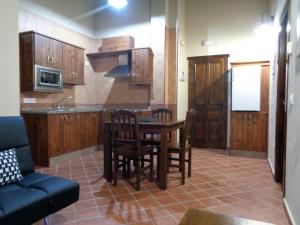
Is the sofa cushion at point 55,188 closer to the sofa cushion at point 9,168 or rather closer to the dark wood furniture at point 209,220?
the sofa cushion at point 9,168

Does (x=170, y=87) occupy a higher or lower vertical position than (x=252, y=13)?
lower

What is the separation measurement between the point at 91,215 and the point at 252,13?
5.09 m

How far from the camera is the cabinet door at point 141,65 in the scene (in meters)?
5.02

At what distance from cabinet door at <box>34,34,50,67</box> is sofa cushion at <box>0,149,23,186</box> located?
2.41 meters

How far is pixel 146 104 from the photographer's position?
549cm

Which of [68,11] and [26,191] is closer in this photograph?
[26,191]

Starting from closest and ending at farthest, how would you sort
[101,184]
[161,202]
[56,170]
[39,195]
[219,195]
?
[39,195]
[161,202]
[219,195]
[101,184]
[56,170]

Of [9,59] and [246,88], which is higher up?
[9,59]

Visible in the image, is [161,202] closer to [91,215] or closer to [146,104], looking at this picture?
[91,215]

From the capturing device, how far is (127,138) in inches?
119

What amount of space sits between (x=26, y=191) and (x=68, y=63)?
347cm

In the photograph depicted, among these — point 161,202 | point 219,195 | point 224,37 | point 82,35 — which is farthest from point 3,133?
point 224,37

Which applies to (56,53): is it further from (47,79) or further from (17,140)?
(17,140)

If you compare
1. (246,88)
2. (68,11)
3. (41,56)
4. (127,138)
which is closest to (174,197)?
(127,138)
